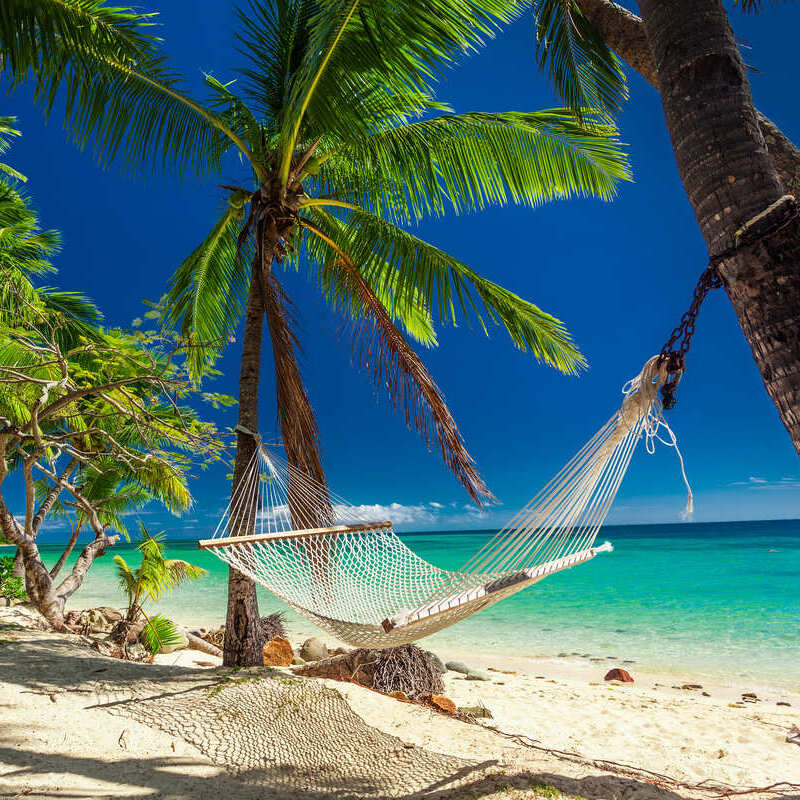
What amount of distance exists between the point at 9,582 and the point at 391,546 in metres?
3.20

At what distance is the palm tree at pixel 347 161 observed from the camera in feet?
7.61

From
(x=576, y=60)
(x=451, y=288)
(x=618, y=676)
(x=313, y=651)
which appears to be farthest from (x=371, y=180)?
(x=618, y=676)

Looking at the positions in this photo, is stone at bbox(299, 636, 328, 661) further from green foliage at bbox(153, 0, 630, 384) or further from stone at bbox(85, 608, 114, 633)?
green foliage at bbox(153, 0, 630, 384)

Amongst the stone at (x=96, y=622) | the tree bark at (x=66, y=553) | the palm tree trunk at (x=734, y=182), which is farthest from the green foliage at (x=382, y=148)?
the stone at (x=96, y=622)

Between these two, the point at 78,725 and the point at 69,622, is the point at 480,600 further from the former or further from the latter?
the point at 69,622

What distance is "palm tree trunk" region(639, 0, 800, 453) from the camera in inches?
41.1

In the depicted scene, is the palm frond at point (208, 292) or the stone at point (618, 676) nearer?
the palm frond at point (208, 292)

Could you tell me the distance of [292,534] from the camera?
2.25m

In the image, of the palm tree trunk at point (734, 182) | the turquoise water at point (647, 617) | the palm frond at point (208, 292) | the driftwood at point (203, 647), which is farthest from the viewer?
the turquoise water at point (647, 617)

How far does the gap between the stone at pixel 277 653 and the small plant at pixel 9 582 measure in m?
1.82

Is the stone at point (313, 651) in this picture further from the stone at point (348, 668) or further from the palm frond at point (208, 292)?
the palm frond at point (208, 292)

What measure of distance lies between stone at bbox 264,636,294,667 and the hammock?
1.58 meters

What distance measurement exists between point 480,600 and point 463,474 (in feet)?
3.80

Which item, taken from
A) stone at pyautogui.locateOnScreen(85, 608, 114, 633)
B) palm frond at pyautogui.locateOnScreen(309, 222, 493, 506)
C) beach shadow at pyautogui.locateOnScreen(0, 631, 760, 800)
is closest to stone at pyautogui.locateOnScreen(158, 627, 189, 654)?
stone at pyautogui.locateOnScreen(85, 608, 114, 633)
